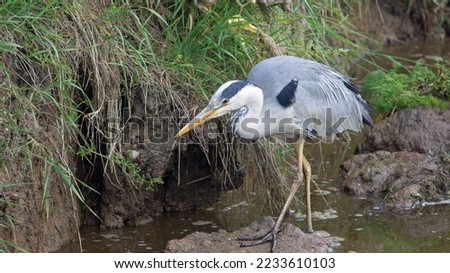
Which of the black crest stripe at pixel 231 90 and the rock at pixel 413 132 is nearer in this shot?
the black crest stripe at pixel 231 90

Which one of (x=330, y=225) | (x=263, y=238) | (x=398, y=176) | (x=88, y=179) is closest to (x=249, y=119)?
(x=263, y=238)

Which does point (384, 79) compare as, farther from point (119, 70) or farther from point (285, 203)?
point (119, 70)

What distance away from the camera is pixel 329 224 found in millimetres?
5289

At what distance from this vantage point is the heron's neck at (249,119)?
4789 millimetres

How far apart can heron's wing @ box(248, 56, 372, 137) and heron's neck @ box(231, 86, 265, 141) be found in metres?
0.11

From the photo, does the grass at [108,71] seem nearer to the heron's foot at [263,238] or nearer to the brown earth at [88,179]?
the brown earth at [88,179]

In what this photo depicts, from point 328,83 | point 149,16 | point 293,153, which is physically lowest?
point 293,153

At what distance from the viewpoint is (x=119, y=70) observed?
4953mm

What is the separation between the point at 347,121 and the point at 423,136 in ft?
3.12

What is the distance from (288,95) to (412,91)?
1.69 metres

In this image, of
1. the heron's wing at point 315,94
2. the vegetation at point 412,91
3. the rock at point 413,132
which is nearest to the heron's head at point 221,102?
the heron's wing at point 315,94

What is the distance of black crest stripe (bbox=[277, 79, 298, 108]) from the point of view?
4.90 m

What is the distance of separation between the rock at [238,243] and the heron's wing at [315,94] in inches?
25.1
